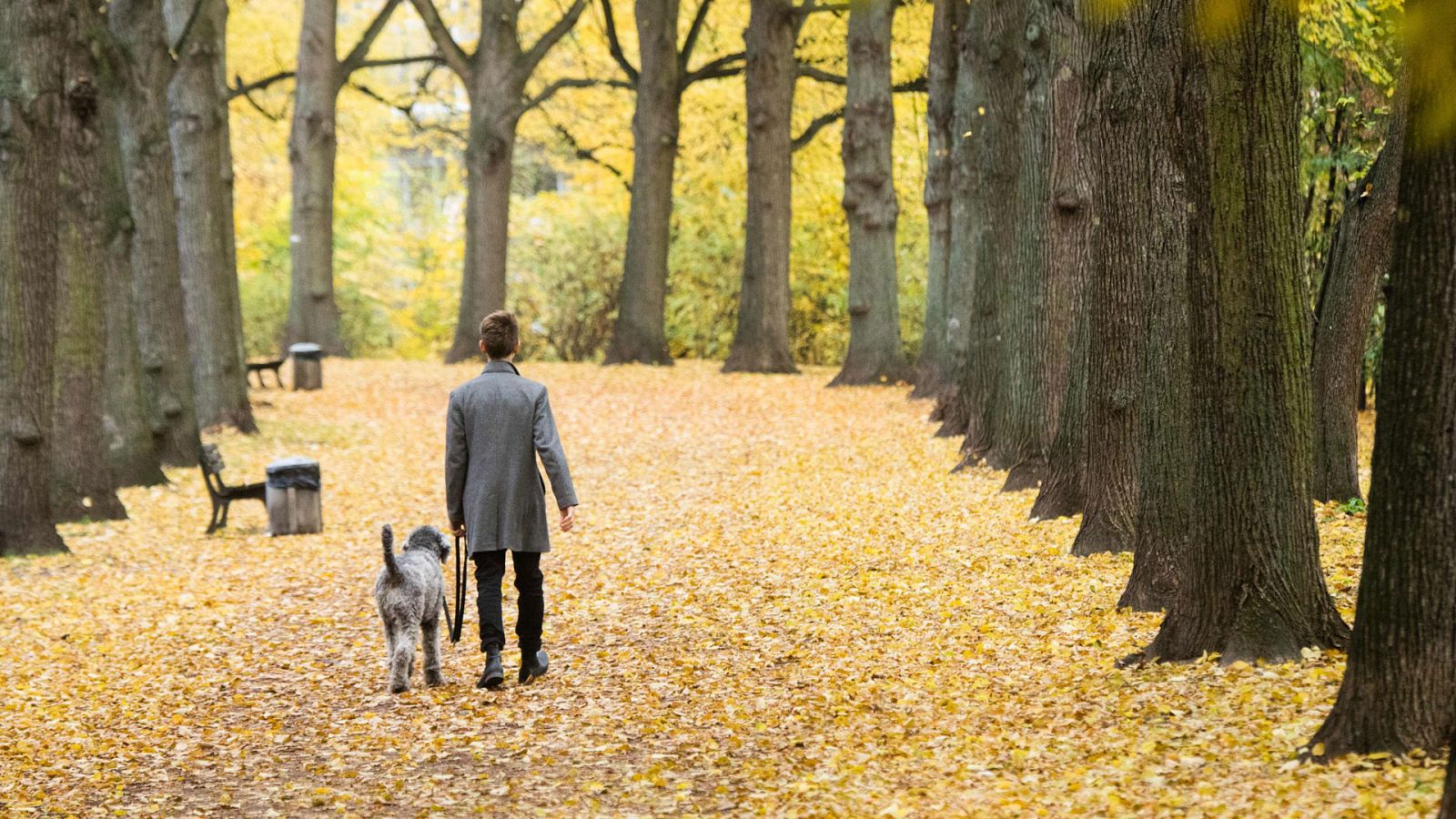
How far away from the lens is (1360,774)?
16.7ft

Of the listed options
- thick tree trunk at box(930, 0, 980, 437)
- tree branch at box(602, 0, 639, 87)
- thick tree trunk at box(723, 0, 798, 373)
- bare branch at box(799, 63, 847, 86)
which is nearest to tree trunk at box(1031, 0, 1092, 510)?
thick tree trunk at box(930, 0, 980, 437)

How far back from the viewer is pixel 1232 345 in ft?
21.6

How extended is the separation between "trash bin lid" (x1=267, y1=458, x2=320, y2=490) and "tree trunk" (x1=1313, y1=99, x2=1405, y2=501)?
8.42m

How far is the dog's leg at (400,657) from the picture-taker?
777 centimetres

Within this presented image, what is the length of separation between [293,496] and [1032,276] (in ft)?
22.2

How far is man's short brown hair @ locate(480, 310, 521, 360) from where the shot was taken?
7828mm

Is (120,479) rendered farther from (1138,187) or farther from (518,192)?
(518,192)

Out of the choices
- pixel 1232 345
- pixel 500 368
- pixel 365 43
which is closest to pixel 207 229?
pixel 365 43

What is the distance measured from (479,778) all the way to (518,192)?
131ft

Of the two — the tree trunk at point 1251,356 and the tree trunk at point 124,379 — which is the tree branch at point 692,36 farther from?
the tree trunk at point 1251,356

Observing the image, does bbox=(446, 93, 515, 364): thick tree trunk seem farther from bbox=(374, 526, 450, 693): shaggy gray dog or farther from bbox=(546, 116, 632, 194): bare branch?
bbox=(374, 526, 450, 693): shaggy gray dog

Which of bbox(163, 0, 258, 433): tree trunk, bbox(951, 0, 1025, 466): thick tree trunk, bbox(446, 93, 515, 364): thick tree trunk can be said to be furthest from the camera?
bbox(446, 93, 515, 364): thick tree trunk

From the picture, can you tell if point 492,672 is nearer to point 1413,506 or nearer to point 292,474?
point 1413,506

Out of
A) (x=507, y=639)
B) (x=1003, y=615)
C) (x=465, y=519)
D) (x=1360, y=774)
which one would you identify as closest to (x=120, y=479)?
(x=507, y=639)
